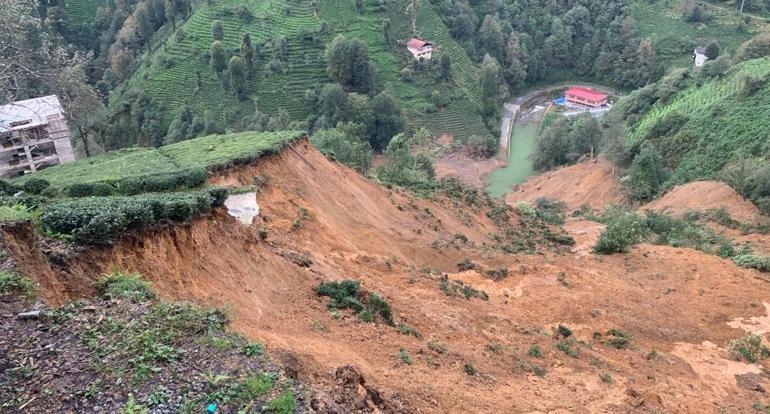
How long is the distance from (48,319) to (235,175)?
1364cm

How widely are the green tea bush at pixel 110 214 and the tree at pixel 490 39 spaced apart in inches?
2509

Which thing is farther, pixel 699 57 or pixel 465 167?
pixel 699 57

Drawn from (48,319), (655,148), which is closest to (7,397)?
(48,319)

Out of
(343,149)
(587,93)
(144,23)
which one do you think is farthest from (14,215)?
(587,93)

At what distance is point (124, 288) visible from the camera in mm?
10383

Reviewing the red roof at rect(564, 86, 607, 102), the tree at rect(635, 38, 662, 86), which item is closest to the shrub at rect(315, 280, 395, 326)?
the red roof at rect(564, 86, 607, 102)

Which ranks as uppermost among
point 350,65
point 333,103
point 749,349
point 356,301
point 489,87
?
point 356,301

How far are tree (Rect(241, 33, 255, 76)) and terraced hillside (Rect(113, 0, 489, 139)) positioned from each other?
1162 millimetres

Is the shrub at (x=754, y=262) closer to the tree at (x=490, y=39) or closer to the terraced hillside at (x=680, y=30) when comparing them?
the tree at (x=490, y=39)

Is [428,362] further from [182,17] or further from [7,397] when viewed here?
[182,17]

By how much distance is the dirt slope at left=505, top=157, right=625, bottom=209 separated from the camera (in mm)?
43750

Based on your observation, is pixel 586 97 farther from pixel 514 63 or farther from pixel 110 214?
pixel 110 214

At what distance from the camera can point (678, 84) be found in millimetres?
52656

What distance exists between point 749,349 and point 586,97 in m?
56.6
